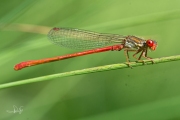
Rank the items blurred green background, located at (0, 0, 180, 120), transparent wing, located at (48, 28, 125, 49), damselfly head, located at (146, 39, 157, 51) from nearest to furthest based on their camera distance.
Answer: blurred green background, located at (0, 0, 180, 120)
damselfly head, located at (146, 39, 157, 51)
transparent wing, located at (48, 28, 125, 49)

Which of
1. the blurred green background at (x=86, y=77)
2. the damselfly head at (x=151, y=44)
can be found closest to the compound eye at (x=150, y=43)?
the damselfly head at (x=151, y=44)

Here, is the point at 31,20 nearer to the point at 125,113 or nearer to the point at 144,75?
the point at 144,75

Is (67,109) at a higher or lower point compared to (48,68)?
lower

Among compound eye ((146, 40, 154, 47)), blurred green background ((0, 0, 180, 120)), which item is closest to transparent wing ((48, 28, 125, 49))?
blurred green background ((0, 0, 180, 120))

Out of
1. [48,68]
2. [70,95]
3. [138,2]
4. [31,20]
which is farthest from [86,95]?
[138,2]

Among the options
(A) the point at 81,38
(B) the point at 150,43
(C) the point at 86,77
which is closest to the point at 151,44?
(B) the point at 150,43

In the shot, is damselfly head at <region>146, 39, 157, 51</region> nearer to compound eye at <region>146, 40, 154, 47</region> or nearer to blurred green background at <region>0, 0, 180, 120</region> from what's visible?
compound eye at <region>146, 40, 154, 47</region>

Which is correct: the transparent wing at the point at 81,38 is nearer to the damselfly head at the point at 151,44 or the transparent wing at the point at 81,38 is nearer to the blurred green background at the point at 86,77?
the blurred green background at the point at 86,77
